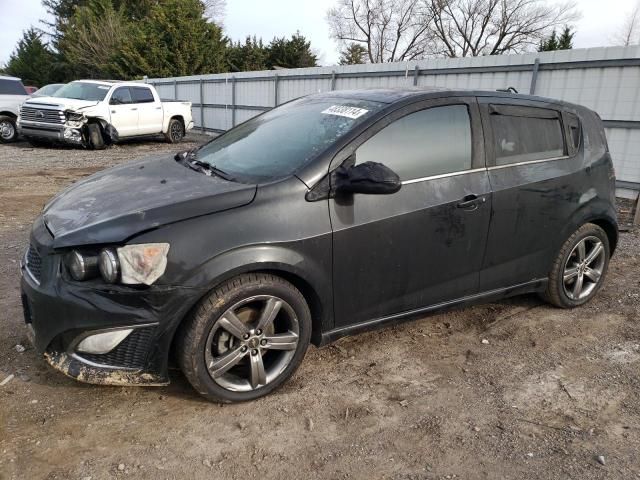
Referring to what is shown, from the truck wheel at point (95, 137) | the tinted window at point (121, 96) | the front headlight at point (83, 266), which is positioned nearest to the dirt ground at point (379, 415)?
the front headlight at point (83, 266)

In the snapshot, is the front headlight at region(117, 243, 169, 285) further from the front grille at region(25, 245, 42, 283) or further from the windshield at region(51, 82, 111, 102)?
the windshield at region(51, 82, 111, 102)

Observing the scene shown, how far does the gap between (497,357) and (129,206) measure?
2.55 meters

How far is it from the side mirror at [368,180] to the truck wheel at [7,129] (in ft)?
49.1

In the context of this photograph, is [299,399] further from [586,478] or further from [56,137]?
[56,137]

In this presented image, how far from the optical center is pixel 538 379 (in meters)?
3.28

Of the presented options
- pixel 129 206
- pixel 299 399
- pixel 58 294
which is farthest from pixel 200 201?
pixel 299 399

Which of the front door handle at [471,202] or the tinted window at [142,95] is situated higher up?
the tinted window at [142,95]

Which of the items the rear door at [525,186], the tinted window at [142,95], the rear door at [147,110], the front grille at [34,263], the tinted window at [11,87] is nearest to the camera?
the front grille at [34,263]

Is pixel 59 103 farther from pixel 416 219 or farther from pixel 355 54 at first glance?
pixel 355 54

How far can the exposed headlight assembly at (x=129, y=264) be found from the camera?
247 cm

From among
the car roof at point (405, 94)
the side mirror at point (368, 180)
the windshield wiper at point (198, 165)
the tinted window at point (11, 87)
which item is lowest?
the windshield wiper at point (198, 165)

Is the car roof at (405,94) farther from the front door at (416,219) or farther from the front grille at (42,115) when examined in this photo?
the front grille at (42,115)

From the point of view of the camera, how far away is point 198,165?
346 cm

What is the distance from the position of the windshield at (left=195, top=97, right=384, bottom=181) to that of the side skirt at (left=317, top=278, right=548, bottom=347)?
1.00 meters
